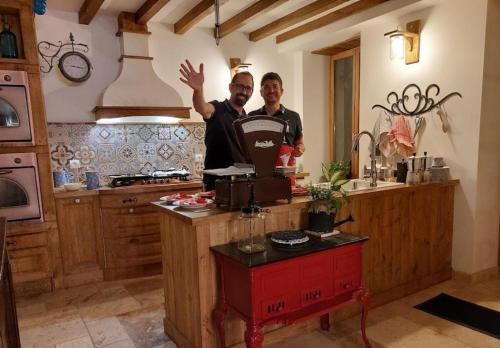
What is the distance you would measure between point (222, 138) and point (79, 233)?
1688 millimetres

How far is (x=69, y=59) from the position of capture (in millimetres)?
3541

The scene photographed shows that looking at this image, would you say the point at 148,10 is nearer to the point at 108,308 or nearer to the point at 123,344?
the point at 108,308

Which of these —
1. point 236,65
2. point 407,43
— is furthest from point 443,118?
point 236,65

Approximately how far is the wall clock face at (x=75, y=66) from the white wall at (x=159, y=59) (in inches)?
2.6

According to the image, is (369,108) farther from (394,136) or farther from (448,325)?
(448,325)

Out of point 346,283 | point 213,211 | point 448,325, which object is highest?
point 213,211

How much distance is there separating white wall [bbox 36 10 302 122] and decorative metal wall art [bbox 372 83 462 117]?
4.72ft

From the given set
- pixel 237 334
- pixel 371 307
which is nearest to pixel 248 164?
pixel 237 334

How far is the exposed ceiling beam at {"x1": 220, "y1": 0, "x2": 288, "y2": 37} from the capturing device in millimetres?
3307

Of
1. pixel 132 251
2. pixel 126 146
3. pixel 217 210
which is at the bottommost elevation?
pixel 132 251

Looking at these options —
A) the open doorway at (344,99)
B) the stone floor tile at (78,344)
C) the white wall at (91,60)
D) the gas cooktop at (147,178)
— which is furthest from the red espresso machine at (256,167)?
the open doorway at (344,99)

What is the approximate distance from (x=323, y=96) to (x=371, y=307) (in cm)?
288

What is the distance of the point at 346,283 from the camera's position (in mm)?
1905

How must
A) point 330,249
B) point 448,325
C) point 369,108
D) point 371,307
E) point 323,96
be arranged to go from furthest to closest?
point 323,96 < point 369,108 < point 371,307 < point 448,325 < point 330,249
